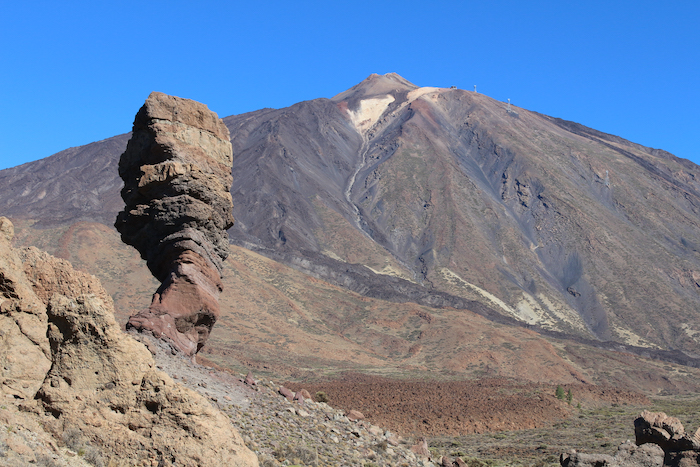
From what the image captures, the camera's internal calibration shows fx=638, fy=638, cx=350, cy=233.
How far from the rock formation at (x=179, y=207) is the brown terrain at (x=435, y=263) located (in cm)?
168

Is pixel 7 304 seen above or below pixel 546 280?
below

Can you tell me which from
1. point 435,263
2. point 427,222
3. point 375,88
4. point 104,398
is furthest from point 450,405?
point 375,88

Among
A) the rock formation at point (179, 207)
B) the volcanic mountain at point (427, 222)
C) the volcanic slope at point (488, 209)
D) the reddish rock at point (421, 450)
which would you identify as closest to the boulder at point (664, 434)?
the reddish rock at point (421, 450)

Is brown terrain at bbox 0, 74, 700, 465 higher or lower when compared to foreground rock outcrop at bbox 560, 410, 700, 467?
higher

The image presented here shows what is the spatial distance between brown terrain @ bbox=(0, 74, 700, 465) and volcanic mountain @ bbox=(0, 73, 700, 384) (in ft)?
1.23

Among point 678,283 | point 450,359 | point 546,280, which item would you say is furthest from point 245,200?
point 678,283

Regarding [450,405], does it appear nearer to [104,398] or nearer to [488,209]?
[104,398]

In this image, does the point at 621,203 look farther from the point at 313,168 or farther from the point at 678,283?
the point at 313,168

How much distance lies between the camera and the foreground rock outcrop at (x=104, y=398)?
669cm

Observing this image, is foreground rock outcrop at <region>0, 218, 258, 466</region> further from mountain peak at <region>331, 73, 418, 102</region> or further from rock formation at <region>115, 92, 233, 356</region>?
mountain peak at <region>331, 73, 418, 102</region>

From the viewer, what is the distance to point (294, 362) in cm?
4588

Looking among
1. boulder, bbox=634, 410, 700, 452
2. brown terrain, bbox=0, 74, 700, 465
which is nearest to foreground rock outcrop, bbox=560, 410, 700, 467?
boulder, bbox=634, 410, 700, 452

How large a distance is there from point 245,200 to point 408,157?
39805mm

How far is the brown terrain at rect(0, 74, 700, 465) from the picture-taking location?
32.1m
